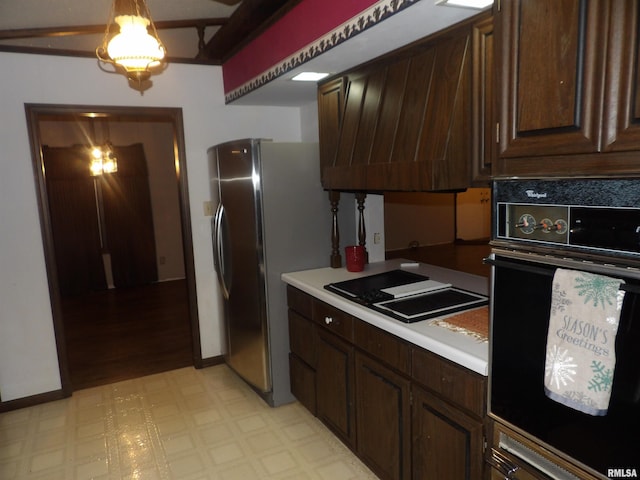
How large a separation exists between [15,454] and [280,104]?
2.96 m

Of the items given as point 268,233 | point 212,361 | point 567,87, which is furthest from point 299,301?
point 567,87

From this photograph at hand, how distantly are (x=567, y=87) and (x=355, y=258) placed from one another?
6.25ft

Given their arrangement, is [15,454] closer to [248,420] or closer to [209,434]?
[209,434]

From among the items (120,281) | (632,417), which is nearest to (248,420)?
(632,417)

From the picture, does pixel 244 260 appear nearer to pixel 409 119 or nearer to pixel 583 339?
pixel 409 119

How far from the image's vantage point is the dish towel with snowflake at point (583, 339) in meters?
1.06

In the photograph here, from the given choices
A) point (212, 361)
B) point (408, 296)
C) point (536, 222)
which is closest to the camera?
point (536, 222)

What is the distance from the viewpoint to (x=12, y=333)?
313 cm

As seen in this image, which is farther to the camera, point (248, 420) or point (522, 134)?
point (248, 420)

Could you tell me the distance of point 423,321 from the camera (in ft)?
6.34

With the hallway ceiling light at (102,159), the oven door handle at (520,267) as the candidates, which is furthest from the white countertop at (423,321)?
the hallway ceiling light at (102,159)

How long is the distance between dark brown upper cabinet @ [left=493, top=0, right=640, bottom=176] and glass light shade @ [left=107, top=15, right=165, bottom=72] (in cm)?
140

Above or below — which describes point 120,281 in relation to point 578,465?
below

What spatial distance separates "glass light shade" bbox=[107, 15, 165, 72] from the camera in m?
1.89
